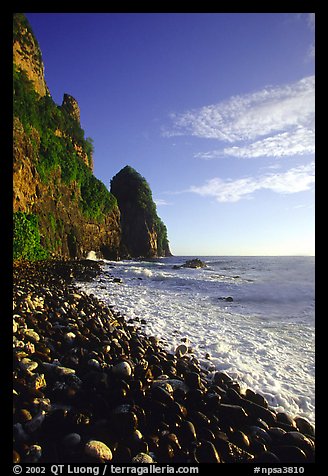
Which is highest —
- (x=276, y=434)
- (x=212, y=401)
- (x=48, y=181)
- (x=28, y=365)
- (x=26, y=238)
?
(x=48, y=181)

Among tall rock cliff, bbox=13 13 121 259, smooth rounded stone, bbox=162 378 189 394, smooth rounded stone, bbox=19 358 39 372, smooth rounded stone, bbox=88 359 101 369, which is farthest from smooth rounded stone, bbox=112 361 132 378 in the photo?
tall rock cliff, bbox=13 13 121 259

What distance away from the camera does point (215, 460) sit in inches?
117

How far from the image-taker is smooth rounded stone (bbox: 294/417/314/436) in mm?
3623

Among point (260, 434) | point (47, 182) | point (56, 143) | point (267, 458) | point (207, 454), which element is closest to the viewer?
point (207, 454)

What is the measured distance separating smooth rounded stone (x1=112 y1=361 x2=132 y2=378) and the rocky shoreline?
1cm

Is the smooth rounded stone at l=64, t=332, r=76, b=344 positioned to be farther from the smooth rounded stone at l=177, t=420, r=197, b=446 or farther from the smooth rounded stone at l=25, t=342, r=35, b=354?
the smooth rounded stone at l=177, t=420, r=197, b=446

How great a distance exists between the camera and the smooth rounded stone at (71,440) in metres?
2.82

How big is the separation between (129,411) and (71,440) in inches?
28.0

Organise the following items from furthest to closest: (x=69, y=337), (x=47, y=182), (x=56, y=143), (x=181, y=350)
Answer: (x=56, y=143) → (x=47, y=182) → (x=181, y=350) → (x=69, y=337)

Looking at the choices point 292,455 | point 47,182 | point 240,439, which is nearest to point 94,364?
point 240,439

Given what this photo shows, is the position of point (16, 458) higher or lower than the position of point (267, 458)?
higher

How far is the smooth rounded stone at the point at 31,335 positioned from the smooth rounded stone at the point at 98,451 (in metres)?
2.30

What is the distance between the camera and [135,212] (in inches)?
2926

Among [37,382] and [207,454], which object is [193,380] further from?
[37,382]
